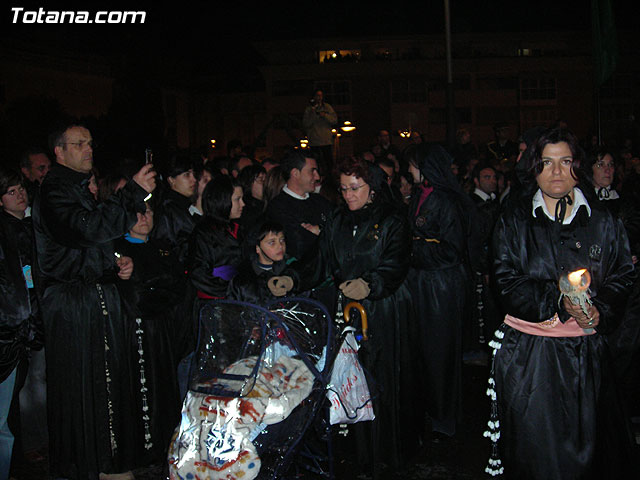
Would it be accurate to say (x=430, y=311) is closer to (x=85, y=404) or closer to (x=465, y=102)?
(x=85, y=404)

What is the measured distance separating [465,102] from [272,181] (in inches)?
1602

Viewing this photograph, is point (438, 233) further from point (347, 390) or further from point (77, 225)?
point (77, 225)

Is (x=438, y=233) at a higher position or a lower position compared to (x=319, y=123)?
lower

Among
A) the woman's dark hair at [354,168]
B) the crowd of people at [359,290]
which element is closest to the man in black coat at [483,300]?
the crowd of people at [359,290]

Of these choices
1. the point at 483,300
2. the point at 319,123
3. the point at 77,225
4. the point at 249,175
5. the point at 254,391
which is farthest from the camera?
the point at 319,123

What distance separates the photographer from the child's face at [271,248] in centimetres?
557

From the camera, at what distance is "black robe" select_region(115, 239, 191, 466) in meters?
5.11

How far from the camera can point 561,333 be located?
3863mm

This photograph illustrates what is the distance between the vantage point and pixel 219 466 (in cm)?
342

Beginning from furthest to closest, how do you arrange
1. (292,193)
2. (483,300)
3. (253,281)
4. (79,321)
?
1. (483,300)
2. (292,193)
3. (253,281)
4. (79,321)

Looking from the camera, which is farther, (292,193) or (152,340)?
(292,193)

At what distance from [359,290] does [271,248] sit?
1172 millimetres

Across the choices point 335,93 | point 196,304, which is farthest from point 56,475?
point 335,93

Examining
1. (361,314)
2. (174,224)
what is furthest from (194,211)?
(361,314)
